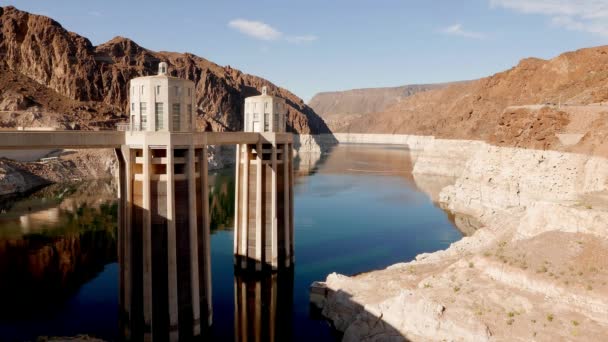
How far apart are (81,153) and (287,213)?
80.9 m

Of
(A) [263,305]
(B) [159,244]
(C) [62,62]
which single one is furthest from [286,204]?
(C) [62,62]

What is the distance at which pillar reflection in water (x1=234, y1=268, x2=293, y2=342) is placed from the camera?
28.0m

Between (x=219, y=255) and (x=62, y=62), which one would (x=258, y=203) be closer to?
(x=219, y=255)

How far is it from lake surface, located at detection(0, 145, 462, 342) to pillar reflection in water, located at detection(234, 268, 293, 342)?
0.27 feet

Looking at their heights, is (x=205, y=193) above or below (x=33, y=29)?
below

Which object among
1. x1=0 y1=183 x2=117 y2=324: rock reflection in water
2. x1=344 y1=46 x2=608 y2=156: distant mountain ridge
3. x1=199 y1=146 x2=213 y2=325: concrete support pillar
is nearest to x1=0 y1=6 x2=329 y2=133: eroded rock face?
x1=0 y1=183 x2=117 y2=324: rock reflection in water

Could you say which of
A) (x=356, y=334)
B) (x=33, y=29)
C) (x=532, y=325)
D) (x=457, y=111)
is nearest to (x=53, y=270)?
(x=356, y=334)

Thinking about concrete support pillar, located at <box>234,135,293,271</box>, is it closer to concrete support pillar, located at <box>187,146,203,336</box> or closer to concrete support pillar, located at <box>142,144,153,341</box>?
concrete support pillar, located at <box>187,146,203,336</box>

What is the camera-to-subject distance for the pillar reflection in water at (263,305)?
27989mm

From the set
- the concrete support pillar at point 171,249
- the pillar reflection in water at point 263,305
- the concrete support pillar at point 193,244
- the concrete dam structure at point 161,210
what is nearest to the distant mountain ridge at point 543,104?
the pillar reflection in water at point 263,305

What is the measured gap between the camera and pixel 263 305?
104 ft

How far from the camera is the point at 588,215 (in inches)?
938

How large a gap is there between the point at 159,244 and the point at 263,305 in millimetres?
11552

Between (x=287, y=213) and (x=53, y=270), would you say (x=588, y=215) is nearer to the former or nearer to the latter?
(x=287, y=213)
